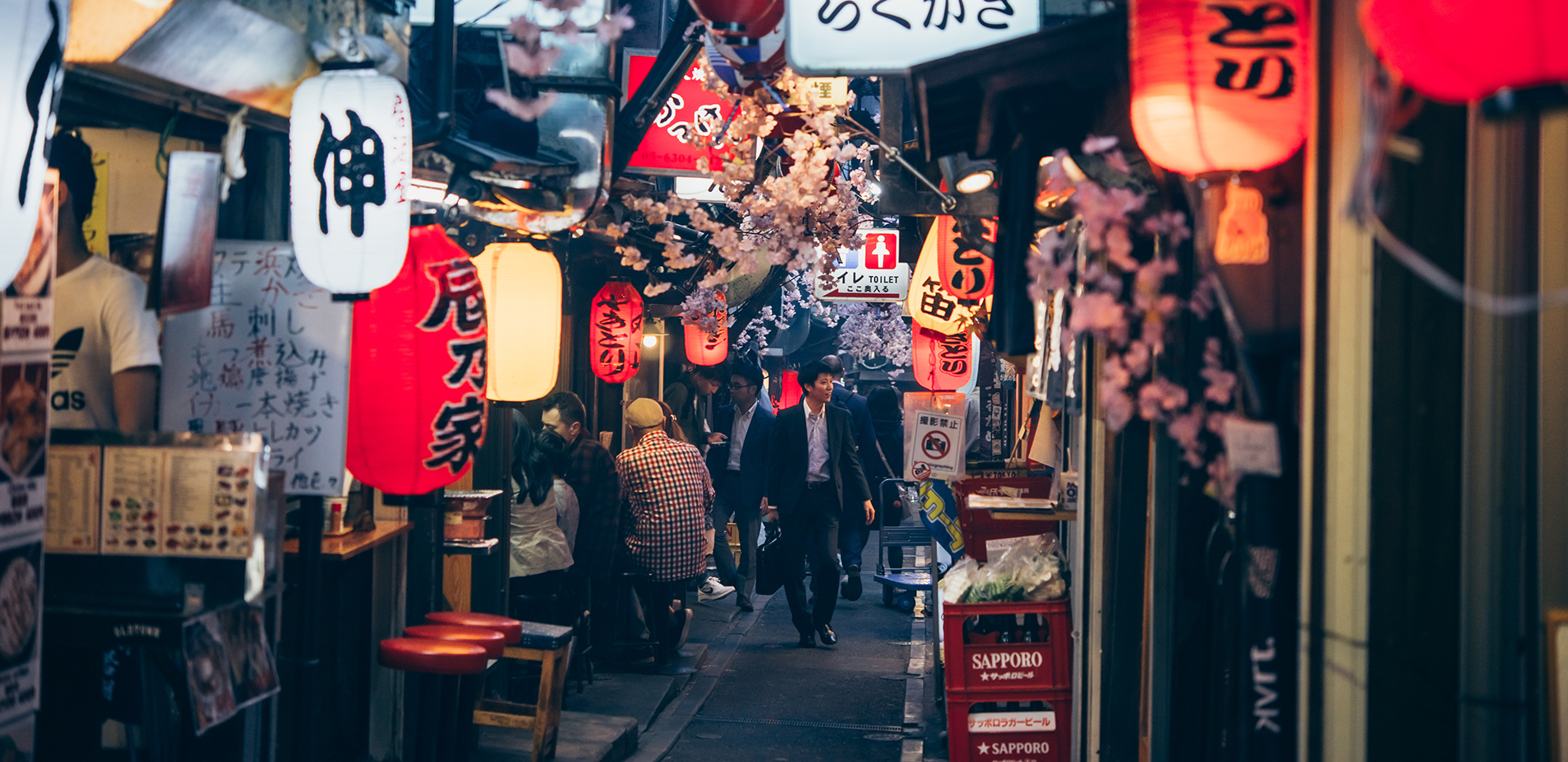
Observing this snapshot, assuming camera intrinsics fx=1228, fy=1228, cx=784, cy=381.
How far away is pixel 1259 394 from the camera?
11.8 ft

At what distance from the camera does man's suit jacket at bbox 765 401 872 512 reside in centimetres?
1385

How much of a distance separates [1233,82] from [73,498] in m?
4.83

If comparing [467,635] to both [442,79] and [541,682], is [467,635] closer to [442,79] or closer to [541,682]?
[541,682]

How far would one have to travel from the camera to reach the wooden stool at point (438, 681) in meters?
7.60

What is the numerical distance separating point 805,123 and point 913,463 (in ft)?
12.2

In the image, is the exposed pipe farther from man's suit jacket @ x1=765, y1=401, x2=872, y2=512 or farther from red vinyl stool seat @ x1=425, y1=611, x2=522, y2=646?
man's suit jacket @ x1=765, y1=401, x2=872, y2=512

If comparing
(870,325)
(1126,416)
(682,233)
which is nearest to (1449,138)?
(1126,416)

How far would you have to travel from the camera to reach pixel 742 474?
15.3 metres

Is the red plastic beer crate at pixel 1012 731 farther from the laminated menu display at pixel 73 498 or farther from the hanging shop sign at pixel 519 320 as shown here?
the laminated menu display at pixel 73 498

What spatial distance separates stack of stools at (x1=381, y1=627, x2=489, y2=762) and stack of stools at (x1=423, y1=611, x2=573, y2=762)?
Answer: 0.38m

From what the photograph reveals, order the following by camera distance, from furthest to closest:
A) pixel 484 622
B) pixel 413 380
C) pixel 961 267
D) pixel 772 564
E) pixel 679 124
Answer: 1. pixel 772 564
2. pixel 679 124
3. pixel 961 267
4. pixel 484 622
5. pixel 413 380

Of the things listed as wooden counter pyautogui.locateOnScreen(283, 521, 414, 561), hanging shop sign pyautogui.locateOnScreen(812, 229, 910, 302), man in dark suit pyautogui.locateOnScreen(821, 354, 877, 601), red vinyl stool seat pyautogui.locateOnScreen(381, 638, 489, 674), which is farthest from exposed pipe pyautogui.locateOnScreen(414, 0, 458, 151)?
hanging shop sign pyautogui.locateOnScreen(812, 229, 910, 302)

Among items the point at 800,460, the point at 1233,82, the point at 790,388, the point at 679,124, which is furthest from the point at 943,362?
the point at 1233,82

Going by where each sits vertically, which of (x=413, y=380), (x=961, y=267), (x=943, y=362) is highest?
(x=961, y=267)
